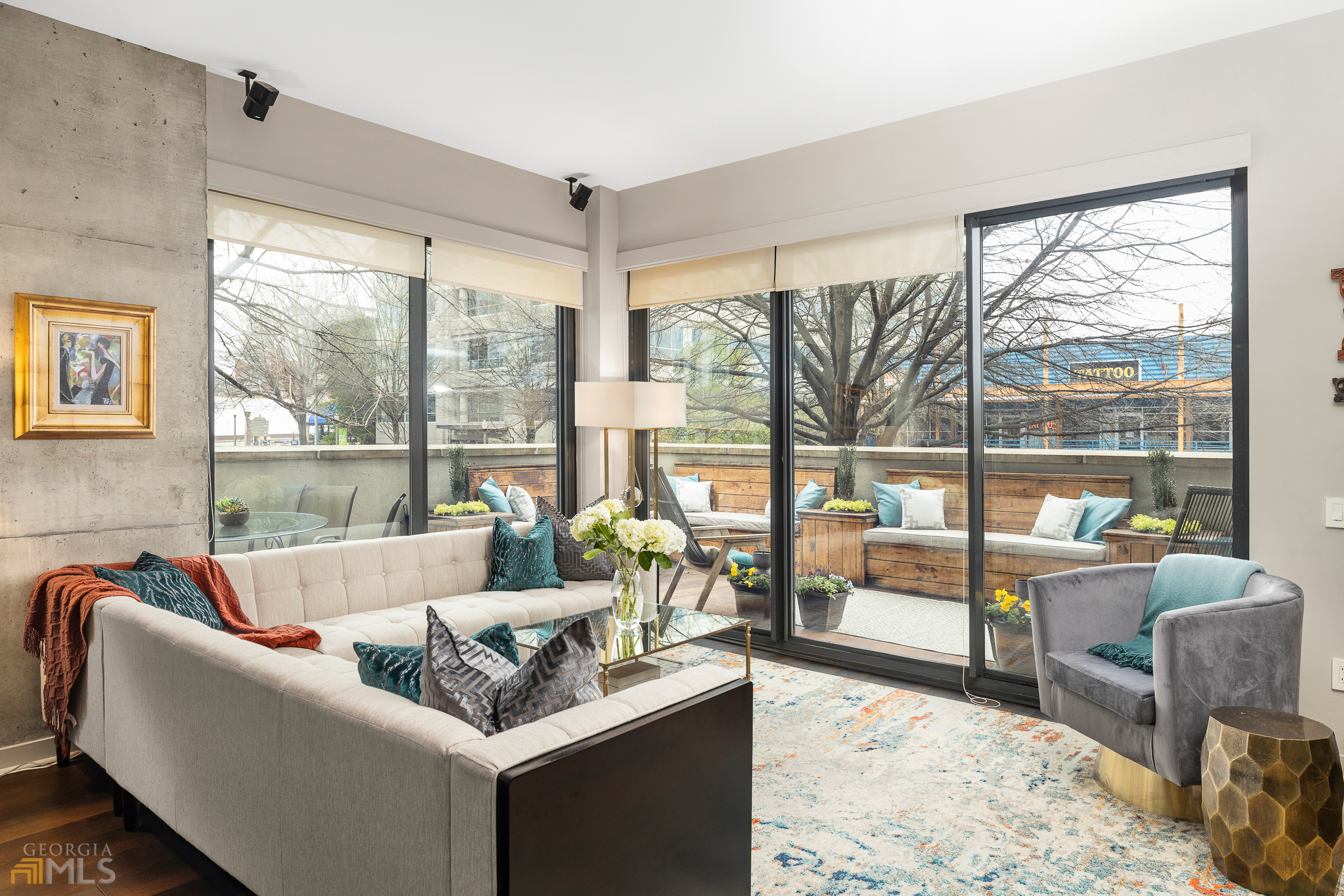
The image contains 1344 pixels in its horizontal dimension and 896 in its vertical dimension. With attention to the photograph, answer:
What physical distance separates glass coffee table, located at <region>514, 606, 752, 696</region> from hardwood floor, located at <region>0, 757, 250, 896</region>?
1.19m

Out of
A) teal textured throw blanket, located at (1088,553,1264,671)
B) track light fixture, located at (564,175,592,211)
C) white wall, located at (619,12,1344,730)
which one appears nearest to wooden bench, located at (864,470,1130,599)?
teal textured throw blanket, located at (1088,553,1264,671)

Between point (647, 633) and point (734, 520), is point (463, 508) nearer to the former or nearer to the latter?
point (734, 520)

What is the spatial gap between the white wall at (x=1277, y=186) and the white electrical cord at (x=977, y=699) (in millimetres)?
1118

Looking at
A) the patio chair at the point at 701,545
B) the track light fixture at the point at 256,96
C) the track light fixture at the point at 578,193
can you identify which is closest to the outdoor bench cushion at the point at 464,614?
the patio chair at the point at 701,545

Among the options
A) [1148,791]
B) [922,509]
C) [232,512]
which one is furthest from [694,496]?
[1148,791]

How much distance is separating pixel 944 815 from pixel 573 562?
2.34 m

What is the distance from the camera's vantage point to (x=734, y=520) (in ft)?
15.4

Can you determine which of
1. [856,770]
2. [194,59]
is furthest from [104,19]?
[856,770]

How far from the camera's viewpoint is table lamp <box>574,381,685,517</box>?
4281 millimetres

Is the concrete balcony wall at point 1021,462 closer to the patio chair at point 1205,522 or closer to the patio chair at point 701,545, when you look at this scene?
the patio chair at point 1205,522

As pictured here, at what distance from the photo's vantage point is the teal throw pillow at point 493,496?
15.1 feet

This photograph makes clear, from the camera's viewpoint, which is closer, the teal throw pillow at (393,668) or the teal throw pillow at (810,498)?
the teal throw pillow at (393,668)

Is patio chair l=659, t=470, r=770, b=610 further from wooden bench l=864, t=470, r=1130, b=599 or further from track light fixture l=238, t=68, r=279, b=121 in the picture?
track light fixture l=238, t=68, r=279, b=121

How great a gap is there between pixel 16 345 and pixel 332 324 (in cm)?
130
